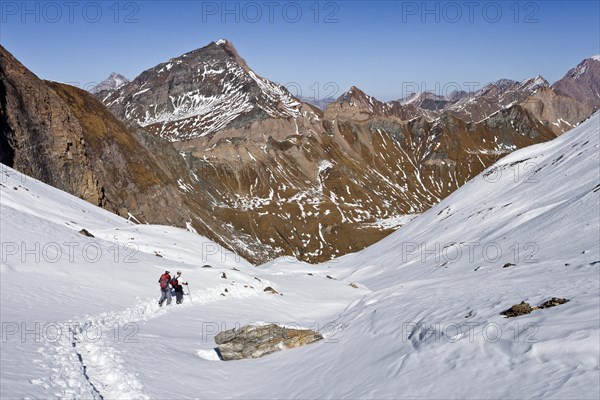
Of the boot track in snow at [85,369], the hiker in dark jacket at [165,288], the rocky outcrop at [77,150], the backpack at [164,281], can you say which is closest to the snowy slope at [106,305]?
the boot track in snow at [85,369]

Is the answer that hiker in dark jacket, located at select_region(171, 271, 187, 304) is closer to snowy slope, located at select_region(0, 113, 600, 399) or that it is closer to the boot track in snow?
snowy slope, located at select_region(0, 113, 600, 399)

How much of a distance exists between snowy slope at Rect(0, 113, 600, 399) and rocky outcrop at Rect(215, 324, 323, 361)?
51 cm


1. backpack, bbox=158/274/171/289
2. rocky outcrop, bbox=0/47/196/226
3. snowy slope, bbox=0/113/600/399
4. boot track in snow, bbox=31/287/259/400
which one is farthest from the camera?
rocky outcrop, bbox=0/47/196/226

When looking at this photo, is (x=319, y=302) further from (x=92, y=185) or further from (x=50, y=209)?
(x=92, y=185)

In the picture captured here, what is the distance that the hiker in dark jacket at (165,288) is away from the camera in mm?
26438

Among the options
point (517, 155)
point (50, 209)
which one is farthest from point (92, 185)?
point (517, 155)

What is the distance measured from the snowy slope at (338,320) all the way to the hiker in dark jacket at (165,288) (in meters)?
0.64

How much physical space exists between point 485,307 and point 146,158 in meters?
130

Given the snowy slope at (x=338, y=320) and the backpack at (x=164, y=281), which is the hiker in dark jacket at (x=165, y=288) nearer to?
the backpack at (x=164, y=281)

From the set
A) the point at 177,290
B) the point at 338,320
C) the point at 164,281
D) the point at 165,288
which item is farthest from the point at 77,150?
the point at 338,320

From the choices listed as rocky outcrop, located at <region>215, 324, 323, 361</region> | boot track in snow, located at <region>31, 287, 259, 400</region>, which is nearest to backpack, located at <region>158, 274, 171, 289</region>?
boot track in snow, located at <region>31, 287, 259, 400</region>

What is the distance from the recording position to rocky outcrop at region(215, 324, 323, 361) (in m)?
18.6

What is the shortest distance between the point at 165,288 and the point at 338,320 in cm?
996

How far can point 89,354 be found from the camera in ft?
51.4
